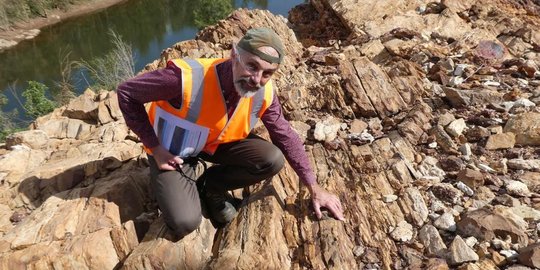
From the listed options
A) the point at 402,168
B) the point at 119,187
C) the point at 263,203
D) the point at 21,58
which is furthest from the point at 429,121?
the point at 21,58

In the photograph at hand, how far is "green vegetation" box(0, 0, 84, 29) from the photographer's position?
104ft

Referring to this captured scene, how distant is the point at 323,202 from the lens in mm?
3158

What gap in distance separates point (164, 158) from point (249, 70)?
98 cm

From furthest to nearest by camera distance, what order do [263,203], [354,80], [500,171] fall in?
[354,80]
[500,171]
[263,203]

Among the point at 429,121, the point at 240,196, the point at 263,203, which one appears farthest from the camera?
the point at 429,121

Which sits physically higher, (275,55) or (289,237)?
(275,55)

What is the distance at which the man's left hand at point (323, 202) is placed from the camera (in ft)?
10.3

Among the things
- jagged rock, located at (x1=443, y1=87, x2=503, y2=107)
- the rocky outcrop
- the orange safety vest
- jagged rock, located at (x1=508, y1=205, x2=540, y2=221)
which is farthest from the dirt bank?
jagged rock, located at (x1=508, y1=205, x2=540, y2=221)

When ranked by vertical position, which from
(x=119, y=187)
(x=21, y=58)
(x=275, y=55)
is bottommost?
(x=21, y=58)

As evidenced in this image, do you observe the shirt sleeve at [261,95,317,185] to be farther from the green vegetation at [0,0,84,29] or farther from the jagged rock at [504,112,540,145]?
the green vegetation at [0,0,84,29]

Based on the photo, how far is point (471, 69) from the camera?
5.25 metres

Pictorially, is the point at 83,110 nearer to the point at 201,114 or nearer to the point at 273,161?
the point at 201,114

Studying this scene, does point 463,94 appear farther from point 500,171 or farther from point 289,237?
point 289,237

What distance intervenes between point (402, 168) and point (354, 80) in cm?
167
